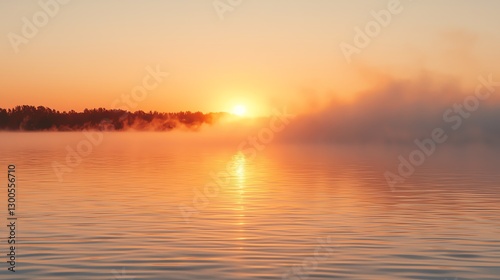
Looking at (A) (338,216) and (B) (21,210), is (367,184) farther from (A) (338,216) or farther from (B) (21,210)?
(B) (21,210)

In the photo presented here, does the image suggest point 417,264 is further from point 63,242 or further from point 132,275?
point 63,242

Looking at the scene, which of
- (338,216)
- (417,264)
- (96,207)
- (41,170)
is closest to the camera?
(417,264)

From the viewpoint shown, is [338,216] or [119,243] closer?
[119,243]

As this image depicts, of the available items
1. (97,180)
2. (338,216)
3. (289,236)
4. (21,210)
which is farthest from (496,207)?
(97,180)

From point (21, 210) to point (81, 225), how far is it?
7.31 metres

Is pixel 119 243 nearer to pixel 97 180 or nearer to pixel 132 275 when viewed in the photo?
pixel 132 275

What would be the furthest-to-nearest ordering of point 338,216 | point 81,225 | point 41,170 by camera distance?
point 41,170 < point 338,216 < point 81,225

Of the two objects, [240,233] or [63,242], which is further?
[240,233]

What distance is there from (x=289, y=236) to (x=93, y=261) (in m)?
9.37

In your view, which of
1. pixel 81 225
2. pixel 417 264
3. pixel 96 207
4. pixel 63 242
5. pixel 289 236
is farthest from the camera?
pixel 96 207

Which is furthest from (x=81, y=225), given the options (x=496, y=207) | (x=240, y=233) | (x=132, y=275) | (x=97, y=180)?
(x=97, y=180)

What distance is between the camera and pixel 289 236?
3209cm

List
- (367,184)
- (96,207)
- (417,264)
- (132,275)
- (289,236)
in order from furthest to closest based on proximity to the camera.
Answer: (367,184) → (96,207) → (289,236) → (417,264) → (132,275)

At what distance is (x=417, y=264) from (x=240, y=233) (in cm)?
934
